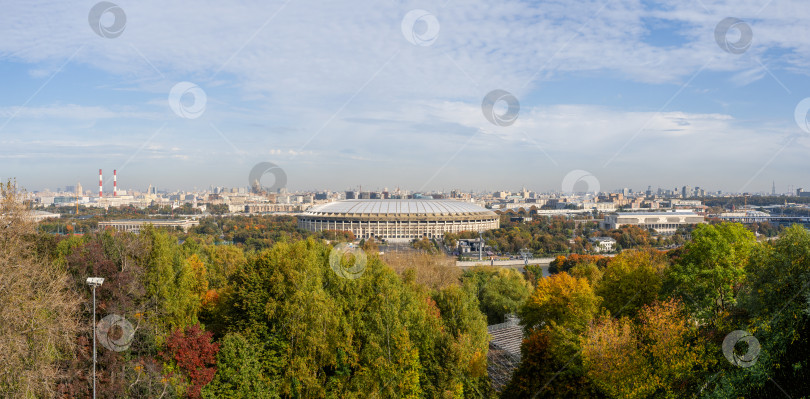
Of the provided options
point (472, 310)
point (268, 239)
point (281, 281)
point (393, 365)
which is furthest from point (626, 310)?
point (268, 239)

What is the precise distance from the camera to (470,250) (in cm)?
4488

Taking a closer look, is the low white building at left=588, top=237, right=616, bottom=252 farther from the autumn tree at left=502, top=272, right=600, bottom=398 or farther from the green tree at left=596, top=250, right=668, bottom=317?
the autumn tree at left=502, top=272, right=600, bottom=398

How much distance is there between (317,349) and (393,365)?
1.77 meters

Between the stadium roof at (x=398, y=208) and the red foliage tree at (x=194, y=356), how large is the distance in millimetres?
48610

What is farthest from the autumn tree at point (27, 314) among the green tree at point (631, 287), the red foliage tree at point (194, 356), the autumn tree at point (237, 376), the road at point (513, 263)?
the road at point (513, 263)

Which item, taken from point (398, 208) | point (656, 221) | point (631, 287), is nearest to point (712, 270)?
point (631, 287)

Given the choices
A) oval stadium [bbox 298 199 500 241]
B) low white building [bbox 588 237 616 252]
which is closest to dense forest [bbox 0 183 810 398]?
low white building [bbox 588 237 616 252]

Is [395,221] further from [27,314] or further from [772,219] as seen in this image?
[27,314]

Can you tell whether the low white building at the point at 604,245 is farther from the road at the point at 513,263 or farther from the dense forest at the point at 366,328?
the dense forest at the point at 366,328

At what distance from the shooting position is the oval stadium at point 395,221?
5731 cm

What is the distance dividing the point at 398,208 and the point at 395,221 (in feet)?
9.91

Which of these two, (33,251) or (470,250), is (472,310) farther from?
(470,250)

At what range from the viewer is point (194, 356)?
909cm

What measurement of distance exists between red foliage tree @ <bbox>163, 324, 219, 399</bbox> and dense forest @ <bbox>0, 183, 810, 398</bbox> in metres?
0.03
